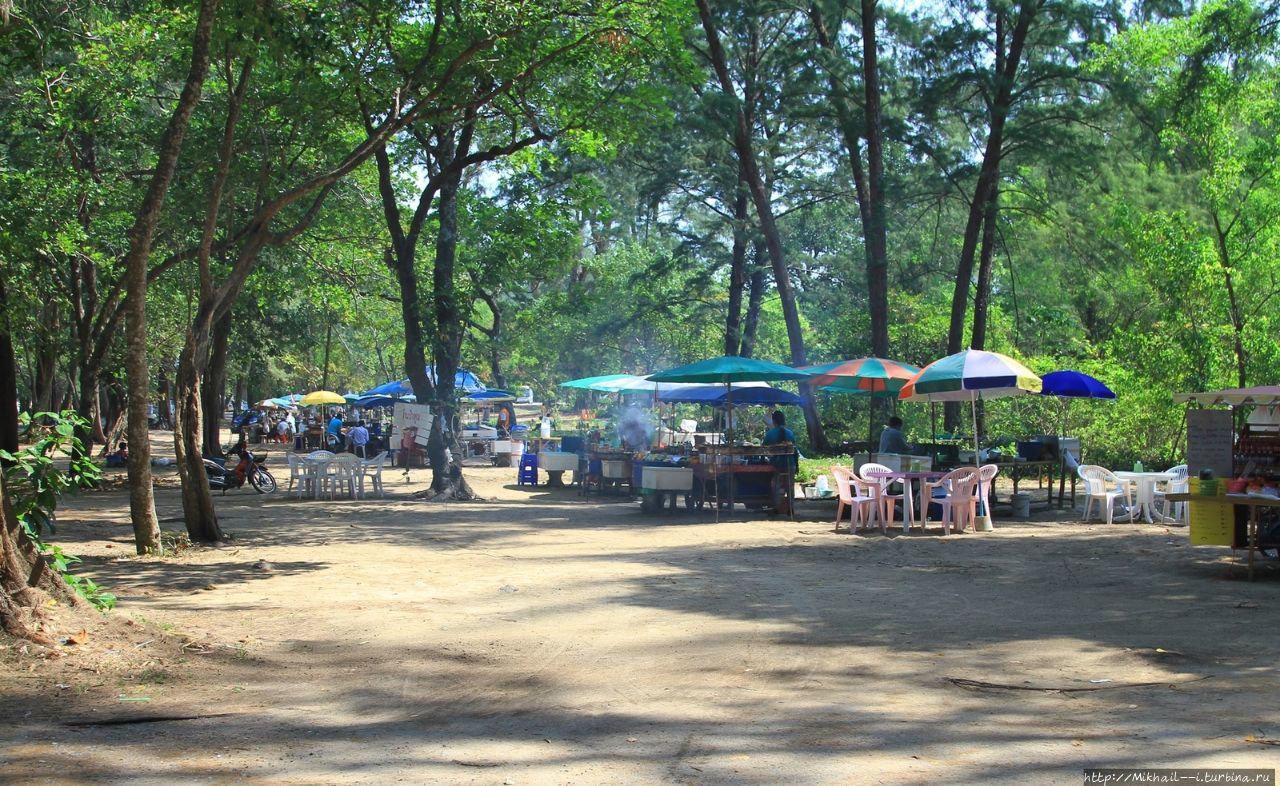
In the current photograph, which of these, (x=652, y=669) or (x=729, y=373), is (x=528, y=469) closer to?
(x=729, y=373)

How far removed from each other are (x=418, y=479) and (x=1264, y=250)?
1756 centimetres

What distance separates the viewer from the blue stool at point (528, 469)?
75.5ft

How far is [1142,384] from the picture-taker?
19.9 metres

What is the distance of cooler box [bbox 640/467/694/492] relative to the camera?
16.5 m

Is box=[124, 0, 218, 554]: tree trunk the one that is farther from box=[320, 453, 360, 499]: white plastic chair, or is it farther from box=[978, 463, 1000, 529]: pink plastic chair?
box=[978, 463, 1000, 529]: pink plastic chair

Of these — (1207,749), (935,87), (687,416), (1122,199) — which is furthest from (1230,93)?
(687,416)

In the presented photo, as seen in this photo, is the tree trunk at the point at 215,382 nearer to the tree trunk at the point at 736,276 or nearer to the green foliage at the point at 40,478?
the tree trunk at the point at 736,276

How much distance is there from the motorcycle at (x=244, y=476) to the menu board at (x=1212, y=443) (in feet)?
53.0

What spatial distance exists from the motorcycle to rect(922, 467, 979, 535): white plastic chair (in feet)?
42.4

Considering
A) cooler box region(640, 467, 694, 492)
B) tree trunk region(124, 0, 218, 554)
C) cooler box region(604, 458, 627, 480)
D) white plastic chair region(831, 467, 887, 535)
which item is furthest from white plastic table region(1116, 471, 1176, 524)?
tree trunk region(124, 0, 218, 554)

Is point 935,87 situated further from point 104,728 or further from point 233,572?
point 104,728

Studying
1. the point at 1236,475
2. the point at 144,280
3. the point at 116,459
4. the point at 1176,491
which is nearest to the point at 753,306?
the point at 116,459

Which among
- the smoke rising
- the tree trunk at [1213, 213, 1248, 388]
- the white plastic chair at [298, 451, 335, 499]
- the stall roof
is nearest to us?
the stall roof

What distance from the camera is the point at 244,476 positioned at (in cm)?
2100
